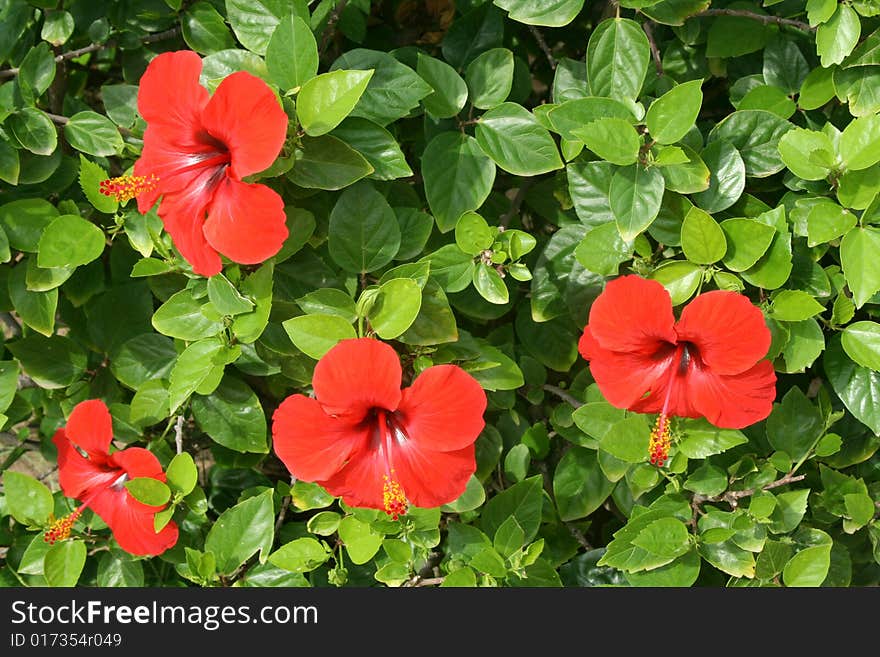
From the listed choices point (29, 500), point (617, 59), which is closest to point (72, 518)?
point (29, 500)

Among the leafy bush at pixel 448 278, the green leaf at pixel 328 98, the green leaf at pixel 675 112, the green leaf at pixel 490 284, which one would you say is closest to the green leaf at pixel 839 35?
the leafy bush at pixel 448 278

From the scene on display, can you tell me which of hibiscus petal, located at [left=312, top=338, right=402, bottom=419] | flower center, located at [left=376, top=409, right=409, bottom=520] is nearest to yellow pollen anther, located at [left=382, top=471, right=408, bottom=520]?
flower center, located at [left=376, top=409, right=409, bottom=520]

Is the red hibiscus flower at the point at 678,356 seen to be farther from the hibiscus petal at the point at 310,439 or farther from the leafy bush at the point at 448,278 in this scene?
the hibiscus petal at the point at 310,439

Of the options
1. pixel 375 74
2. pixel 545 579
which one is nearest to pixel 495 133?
pixel 375 74

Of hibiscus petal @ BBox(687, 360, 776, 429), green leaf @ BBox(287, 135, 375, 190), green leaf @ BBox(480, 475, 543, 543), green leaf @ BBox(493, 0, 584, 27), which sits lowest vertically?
green leaf @ BBox(480, 475, 543, 543)

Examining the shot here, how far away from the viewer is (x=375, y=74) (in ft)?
4.24

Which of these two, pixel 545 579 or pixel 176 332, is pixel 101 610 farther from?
pixel 545 579

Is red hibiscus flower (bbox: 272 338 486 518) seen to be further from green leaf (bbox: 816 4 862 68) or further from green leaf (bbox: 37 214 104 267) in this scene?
green leaf (bbox: 816 4 862 68)

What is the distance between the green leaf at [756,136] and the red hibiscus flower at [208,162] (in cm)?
69

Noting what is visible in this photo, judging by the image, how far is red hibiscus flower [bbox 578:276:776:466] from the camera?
3.81 ft

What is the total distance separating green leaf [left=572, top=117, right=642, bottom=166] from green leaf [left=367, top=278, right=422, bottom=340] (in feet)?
1.04

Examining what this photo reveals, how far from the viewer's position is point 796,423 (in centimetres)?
143

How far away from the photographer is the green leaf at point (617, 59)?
1277 millimetres

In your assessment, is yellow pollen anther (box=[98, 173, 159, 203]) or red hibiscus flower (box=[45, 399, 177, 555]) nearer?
yellow pollen anther (box=[98, 173, 159, 203])
